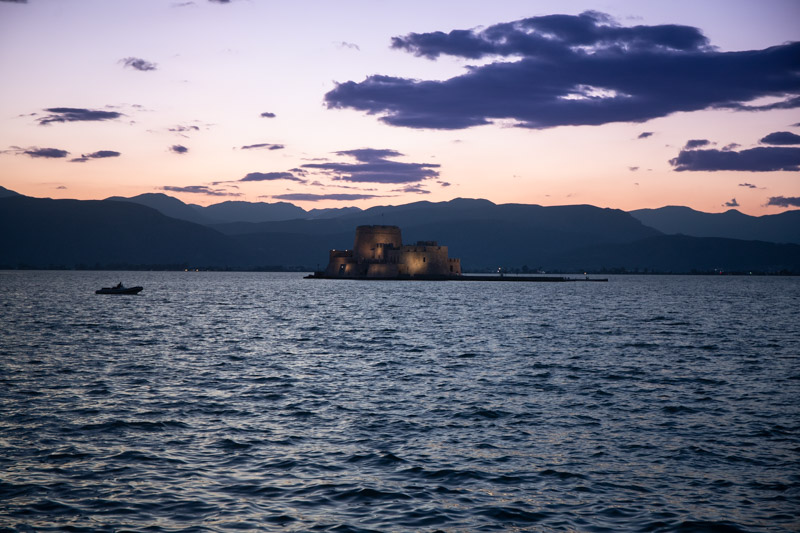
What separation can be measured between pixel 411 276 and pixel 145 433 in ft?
535

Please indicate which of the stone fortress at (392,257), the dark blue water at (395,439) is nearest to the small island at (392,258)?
the stone fortress at (392,257)

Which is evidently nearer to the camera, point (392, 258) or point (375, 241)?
point (392, 258)

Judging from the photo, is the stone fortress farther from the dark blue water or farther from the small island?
the dark blue water

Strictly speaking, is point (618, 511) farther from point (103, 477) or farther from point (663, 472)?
point (103, 477)

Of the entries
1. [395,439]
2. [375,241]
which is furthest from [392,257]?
[395,439]

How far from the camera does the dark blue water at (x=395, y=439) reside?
12.8 m

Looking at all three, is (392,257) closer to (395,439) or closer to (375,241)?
(375,241)

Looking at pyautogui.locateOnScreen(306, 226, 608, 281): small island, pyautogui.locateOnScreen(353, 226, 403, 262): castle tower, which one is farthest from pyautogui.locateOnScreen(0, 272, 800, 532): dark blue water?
pyautogui.locateOnScreen(353, 226, 403, 262): castle tower

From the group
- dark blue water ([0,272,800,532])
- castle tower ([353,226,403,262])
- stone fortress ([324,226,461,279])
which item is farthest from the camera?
castle tower ([353,226,403,262])

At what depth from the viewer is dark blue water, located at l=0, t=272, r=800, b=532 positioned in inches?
502

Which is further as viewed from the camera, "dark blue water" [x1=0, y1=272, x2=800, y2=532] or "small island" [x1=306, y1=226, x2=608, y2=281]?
"small island" [x1=306, y1=226, x2=608, y2=281]

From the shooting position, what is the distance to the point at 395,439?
59.7ft

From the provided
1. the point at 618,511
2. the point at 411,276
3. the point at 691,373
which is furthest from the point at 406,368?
the point at 411,276

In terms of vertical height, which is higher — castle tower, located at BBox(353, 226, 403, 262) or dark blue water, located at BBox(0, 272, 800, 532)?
castle tower, located at BBox(353, 226, 403, 262)
